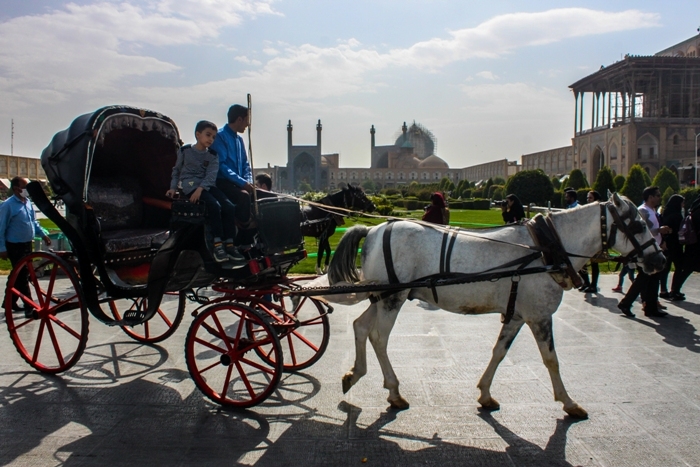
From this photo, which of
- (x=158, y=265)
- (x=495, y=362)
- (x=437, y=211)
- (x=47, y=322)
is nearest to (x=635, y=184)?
(x=437, y=211)

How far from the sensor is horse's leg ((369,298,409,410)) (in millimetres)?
3656

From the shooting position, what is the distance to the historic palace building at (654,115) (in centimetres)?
4569

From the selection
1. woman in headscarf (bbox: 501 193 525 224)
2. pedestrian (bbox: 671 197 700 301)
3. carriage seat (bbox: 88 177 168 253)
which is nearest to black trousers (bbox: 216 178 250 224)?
carriage seat (bbox: 88 177 168 253)

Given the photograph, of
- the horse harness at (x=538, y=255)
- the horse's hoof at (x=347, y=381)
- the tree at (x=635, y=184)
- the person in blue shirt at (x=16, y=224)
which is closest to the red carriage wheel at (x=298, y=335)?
the horse's hoof at (x=347, y=381)

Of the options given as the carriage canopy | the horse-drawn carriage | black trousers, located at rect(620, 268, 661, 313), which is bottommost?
black trousers, located at rect(620, 268, 661, 313)

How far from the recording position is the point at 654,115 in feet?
161

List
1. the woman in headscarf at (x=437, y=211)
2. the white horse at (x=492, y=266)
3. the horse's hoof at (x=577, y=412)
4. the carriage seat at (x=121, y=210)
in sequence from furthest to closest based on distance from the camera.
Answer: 1. the woman in headscarf at (x=437, y=211)
2. the carriage seat at (x=121, y=210)
3. the white horse at (x=492, y=266)
4. the horse's hoof at (x=577, y=412)

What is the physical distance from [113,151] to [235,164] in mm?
1301

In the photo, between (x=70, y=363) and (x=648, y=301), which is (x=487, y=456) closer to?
(x=70, y=363)

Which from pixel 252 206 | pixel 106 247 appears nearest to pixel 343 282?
pixel 252 206

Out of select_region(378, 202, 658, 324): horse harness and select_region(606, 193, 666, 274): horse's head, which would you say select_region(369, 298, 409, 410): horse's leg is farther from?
select_region(606, 193, 666, 274): horse's head

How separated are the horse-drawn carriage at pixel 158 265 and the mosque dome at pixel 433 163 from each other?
89835 millimetres

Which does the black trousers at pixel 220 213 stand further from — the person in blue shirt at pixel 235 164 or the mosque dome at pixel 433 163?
the mosque dome at pixel 433 163

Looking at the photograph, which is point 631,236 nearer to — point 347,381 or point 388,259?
point 388,259
